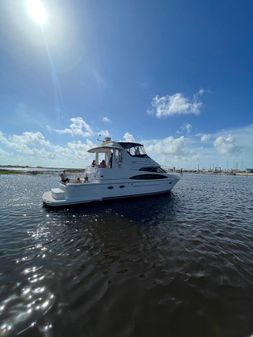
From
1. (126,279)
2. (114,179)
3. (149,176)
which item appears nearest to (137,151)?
(149,176)

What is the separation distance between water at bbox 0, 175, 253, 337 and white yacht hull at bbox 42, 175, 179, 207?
134 inches

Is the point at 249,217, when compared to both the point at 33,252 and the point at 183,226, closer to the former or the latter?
the point at 183,226

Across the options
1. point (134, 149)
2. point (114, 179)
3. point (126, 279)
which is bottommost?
point (126, 279)

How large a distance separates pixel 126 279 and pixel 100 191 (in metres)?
9.07

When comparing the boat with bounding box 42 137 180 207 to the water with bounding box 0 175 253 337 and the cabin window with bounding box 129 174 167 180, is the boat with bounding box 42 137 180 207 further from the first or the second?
the water with bounding box 0 175 253 337

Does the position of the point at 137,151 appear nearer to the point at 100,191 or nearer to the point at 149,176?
the point at 149,176

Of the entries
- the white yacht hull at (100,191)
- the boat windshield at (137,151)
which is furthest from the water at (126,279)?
the boat windshield at (137,151)

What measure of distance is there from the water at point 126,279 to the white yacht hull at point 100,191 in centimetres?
340

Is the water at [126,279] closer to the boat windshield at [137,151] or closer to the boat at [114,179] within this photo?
the boat at [114,179]

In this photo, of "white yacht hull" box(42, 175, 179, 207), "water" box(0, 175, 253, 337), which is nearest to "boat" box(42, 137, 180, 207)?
"white yacht hull" box(42, 175, 179, 207)

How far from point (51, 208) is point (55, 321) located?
30.9 feet

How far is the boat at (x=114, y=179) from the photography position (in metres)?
12.4

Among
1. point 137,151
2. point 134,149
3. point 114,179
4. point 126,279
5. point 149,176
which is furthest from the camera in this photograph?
point 149,176

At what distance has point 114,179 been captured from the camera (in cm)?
1396
